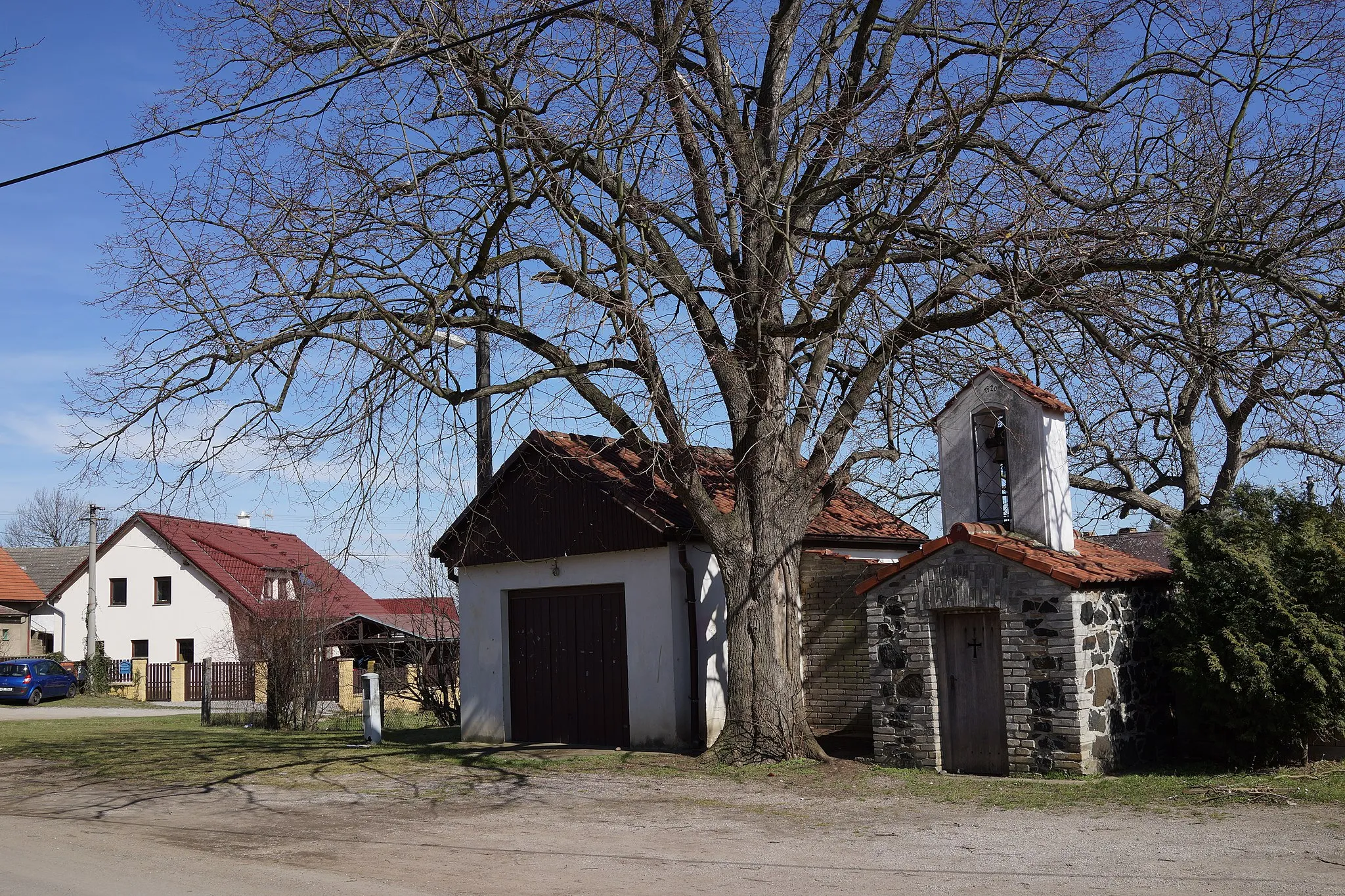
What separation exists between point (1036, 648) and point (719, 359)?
16.0 feet

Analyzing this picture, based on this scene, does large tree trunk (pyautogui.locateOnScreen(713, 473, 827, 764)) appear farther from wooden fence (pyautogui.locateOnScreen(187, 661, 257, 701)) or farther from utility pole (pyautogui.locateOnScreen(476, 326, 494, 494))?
wooden fence (pyautogui.locateOnScreen(187, 661, 257, 701))

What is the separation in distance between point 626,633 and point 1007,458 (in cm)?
603

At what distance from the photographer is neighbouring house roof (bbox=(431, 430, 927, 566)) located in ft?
54.3

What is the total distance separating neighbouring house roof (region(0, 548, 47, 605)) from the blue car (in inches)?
467

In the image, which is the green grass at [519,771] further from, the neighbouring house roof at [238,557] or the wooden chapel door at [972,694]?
the neighbouring house roof at [238,557]

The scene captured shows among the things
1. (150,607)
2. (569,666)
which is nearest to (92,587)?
(150,607)

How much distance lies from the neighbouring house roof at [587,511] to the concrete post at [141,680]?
24.5m

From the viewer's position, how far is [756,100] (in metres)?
15.3

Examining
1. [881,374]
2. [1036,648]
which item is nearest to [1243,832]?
[1036,648]

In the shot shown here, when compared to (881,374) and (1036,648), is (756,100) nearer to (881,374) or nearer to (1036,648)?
(881,374)

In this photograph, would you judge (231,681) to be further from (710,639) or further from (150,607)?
(710,639)

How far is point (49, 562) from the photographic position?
58.8 metres

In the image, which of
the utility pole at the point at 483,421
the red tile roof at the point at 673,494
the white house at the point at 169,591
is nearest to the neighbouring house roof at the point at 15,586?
the white house at the point at 169,591

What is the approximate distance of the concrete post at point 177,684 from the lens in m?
38.8
